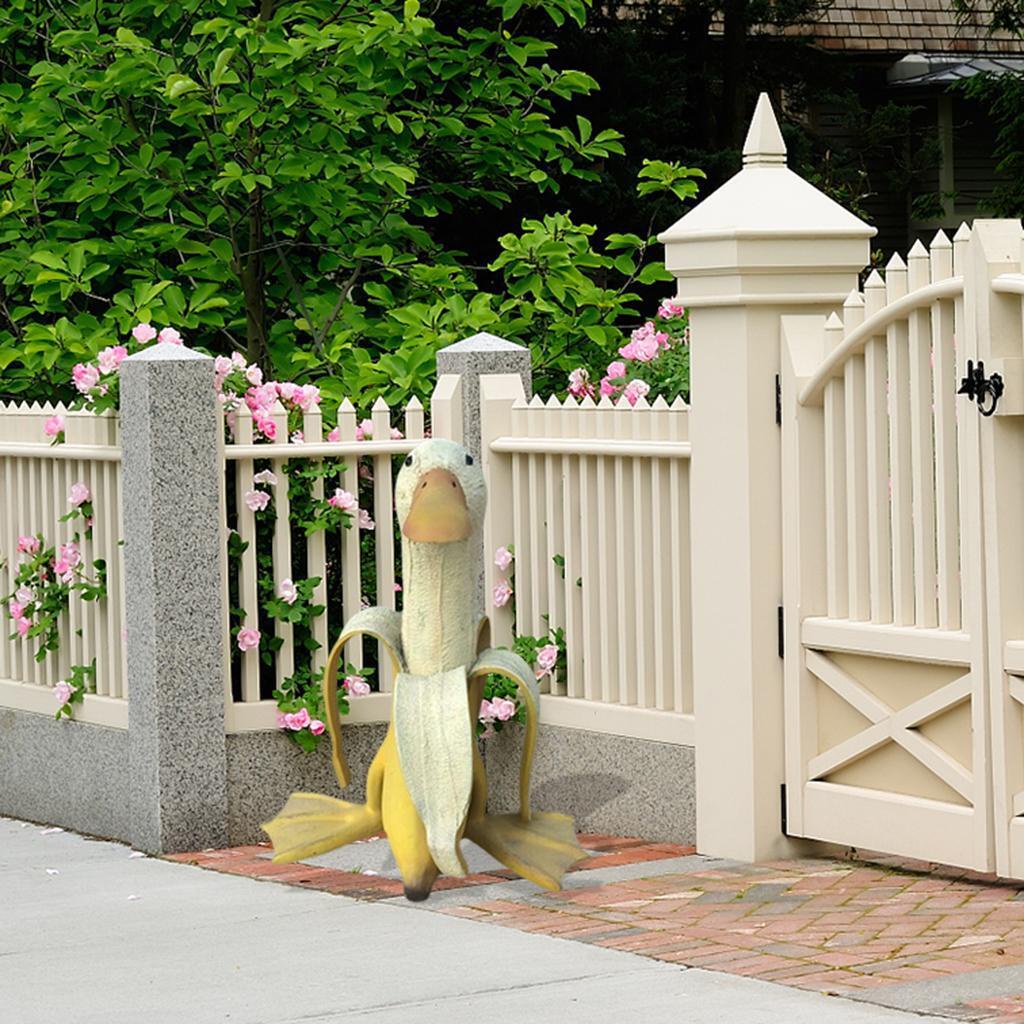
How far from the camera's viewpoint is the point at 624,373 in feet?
28.8

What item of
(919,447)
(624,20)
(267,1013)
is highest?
(624,20)

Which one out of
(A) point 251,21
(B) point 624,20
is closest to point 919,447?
(A) point 251,21

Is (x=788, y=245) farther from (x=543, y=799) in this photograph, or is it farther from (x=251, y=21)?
(x=251, y=21)

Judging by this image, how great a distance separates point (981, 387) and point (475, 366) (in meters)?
2.60

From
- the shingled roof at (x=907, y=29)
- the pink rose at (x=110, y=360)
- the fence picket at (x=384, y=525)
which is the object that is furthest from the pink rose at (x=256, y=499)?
the shingled roof at (x=907, y=29)

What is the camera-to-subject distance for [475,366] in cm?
843

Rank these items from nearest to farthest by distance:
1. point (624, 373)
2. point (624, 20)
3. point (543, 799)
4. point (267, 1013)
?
point (267, 1013), point (543, 799), point (624, 373), point (624, 20)

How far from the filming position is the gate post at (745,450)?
7.12 metres

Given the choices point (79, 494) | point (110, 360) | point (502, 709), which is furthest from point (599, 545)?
point (79, 494)

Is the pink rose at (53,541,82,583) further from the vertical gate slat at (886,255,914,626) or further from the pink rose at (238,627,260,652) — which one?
the vertical gate slat at (886,255,914,626)

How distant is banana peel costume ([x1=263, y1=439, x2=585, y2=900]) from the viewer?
6.89m

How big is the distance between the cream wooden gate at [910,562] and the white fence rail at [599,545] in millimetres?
559

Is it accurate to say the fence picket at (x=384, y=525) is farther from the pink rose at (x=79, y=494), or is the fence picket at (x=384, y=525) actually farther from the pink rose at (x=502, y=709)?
the pink rose at (x=79, y=494)

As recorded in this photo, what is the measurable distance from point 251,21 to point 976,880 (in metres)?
5.46
